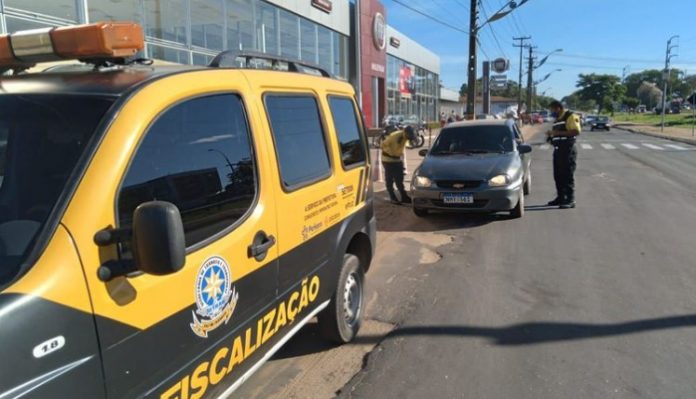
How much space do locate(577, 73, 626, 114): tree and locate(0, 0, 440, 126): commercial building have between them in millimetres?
106231

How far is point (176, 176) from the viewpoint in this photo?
88.1 inches

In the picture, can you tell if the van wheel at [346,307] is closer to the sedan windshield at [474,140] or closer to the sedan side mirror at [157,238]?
the sedan side mirror at [157,238]

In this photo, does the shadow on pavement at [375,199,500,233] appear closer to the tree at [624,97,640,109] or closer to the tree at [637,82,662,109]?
the tree at [624,97,640,109]

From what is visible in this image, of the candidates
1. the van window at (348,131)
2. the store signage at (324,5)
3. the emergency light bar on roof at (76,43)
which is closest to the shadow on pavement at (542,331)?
the van window at (348,131)

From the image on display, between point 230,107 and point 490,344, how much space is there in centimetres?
263

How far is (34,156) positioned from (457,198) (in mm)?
6892

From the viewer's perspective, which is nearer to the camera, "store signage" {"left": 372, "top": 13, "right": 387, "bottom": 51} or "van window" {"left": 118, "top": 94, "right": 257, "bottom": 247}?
"van window" {"left": 118, "top": 94, "right": 257, "bottom": 247}

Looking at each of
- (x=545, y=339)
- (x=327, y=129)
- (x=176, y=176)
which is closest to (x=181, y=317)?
(x=176, y=176)

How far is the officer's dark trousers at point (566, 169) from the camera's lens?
9.45 metres

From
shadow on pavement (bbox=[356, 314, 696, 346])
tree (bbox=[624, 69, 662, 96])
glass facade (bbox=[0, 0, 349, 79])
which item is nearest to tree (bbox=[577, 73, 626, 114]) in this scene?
tree (bbox=[624, 69, 662, 96])

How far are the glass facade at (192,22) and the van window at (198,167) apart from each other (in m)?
6.38

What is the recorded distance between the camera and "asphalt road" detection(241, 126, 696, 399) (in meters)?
3.47

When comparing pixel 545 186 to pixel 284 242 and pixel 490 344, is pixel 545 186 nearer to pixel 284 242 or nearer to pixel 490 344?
pixel 490 344

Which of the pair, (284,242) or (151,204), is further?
(284,242)
